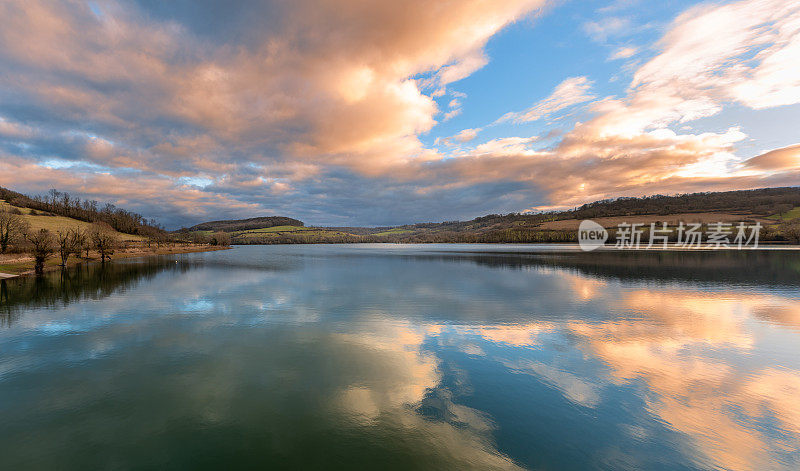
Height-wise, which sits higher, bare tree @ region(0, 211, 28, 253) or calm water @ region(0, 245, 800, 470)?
bare tree @ region(0, 211, 28, 253)

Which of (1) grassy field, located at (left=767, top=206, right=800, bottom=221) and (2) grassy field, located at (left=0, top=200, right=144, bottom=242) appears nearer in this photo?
(2) grassy field, located at (left=0, top=200, right=144, bottom=242)

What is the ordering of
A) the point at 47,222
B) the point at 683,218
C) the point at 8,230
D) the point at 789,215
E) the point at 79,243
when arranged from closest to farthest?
the point at 8,230
the point at 79,243
the point at 47,222
the point at 789,215
the point at 683,218

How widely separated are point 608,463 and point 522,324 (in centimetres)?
1418

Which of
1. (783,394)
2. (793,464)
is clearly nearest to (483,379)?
(793,464)

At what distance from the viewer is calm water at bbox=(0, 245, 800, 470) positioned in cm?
877

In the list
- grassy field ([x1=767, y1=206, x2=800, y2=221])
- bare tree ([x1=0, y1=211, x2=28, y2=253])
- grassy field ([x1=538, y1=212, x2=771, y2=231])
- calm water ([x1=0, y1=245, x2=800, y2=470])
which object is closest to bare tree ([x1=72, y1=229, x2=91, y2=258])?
bare tree ([x1=0, y1=211, x2=28, y2=253])

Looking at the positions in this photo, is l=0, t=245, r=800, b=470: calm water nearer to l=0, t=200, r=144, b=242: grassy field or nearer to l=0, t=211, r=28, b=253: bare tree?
l=0, t=211, r=28, b=253: bare tree

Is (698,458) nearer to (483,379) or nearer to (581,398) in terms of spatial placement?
(581,398)

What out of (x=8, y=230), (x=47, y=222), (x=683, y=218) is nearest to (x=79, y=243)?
(x=8, y=230)

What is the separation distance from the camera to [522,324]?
22.2 meters

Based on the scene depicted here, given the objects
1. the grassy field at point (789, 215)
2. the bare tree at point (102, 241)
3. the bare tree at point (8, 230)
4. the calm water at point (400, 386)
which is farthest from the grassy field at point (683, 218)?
the bare tree at point (8, 230)

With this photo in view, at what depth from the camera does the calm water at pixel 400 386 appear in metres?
8.77

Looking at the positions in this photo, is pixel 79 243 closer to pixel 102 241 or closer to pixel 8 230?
pixel 102 241

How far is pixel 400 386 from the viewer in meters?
12.9
